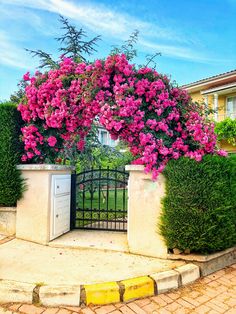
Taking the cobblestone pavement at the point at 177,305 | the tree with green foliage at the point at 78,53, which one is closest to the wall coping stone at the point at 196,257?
the cobblestone pavement at the point at 177,305

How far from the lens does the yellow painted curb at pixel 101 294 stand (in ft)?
9.13

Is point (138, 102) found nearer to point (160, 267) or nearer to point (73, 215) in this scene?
point (160, 267)

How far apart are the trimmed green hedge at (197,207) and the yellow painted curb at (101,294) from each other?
122cm

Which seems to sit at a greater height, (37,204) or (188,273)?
(37,204)

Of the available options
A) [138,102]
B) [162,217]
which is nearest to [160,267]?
[162,217]

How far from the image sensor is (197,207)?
A: 360 cm

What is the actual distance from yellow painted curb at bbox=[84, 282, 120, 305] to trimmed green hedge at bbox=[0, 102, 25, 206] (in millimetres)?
2554

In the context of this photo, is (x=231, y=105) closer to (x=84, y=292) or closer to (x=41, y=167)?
(x=41, y=167)

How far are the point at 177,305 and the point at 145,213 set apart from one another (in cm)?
146

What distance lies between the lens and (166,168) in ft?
12.5

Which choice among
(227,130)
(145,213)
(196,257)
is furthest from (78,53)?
(227,130)

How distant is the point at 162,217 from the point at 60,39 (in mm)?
6403

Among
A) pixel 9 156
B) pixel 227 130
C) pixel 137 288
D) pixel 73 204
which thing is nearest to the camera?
pixel 137 288

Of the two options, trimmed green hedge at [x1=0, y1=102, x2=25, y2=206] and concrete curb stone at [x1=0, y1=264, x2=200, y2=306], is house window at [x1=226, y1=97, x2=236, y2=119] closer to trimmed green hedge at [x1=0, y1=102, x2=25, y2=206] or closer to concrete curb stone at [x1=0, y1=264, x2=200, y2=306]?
trimmed green hedge at [x1=0, y1=102, x2=25, y2=206]
